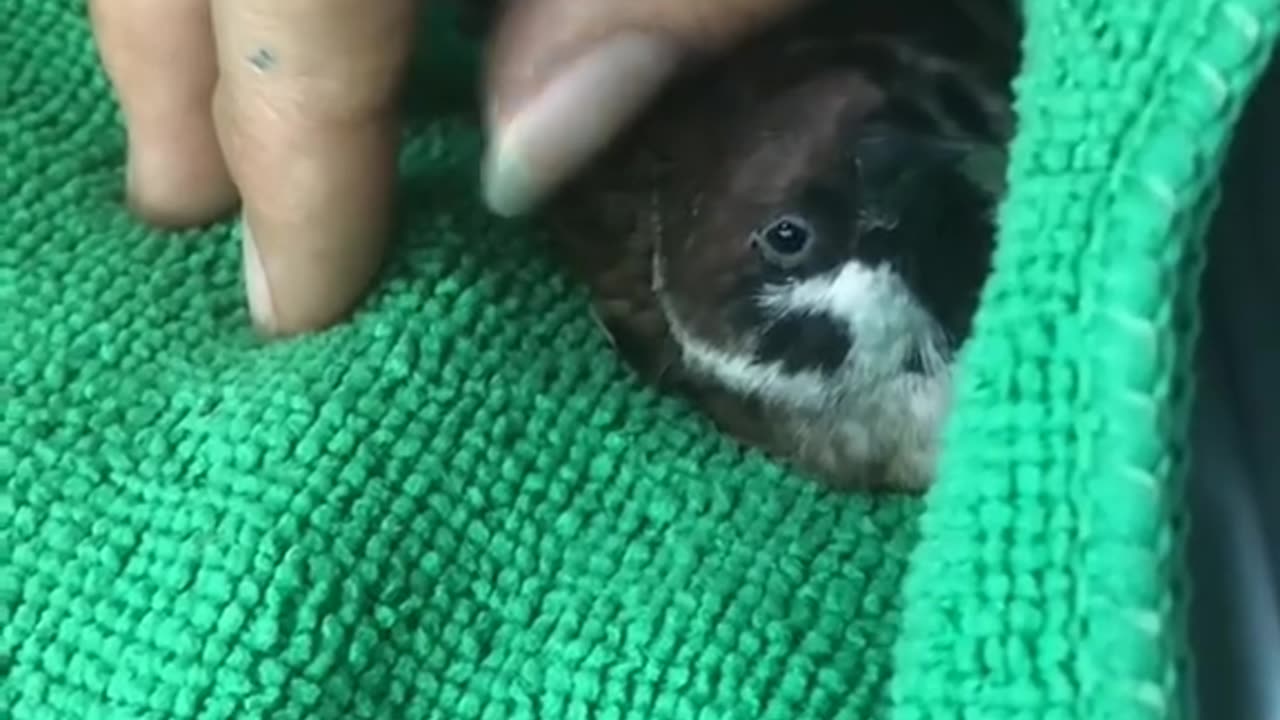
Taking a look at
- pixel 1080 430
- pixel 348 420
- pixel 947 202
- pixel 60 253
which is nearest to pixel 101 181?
pixel 60 253

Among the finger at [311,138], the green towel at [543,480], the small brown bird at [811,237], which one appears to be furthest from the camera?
the small brown bird at [811,237]

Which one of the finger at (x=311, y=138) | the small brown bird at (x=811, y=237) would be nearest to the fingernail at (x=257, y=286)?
the finger at (x=311, y=138)

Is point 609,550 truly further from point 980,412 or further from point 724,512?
point 980,412

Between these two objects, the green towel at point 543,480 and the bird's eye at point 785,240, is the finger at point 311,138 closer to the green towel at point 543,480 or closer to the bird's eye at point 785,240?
the green towel at point 543,480

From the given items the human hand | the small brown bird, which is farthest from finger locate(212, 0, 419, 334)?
the small brown bird

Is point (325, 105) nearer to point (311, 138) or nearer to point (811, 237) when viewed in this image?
point (311, 138)

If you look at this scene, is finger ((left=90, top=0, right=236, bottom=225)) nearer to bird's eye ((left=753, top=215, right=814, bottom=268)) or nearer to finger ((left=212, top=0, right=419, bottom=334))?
finger ((left=212, top=0, right=419, bottom=334))

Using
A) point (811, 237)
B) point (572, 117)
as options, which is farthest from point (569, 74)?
point (811, 237)
